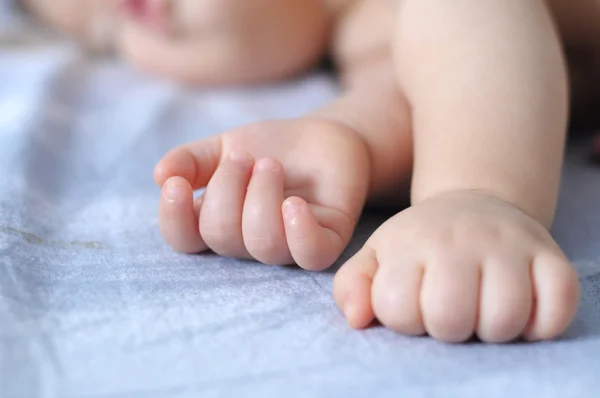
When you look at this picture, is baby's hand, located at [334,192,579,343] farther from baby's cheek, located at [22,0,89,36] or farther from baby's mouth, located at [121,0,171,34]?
baby's cheek, located at [22,0,89,36]

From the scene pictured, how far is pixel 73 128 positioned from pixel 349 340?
45cm

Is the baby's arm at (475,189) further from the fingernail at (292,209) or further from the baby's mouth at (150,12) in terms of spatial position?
the baby's mouth at (150,12)

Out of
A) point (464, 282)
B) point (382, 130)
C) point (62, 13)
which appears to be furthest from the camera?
point (62, 13)

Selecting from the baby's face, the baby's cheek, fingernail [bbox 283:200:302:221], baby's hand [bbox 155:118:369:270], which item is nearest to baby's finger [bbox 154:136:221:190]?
baby's hand [bbox 155:118:369:270]

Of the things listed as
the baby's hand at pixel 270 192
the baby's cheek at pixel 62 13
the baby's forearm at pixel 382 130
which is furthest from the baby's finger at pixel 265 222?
the baby's cheek at pixel 62 13

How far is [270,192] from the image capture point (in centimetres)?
44

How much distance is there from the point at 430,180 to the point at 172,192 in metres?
0.17

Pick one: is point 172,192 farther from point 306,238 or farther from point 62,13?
point 62,13

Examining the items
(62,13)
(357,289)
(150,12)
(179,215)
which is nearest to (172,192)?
(179,215)

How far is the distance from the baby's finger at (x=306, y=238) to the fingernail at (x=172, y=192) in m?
0.07

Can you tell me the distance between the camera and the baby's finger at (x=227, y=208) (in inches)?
17.4

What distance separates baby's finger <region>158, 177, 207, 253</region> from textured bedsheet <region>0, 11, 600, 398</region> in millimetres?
15

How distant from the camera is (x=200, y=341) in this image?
1.18 feet

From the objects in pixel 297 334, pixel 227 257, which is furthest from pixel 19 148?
pixel 297 334
